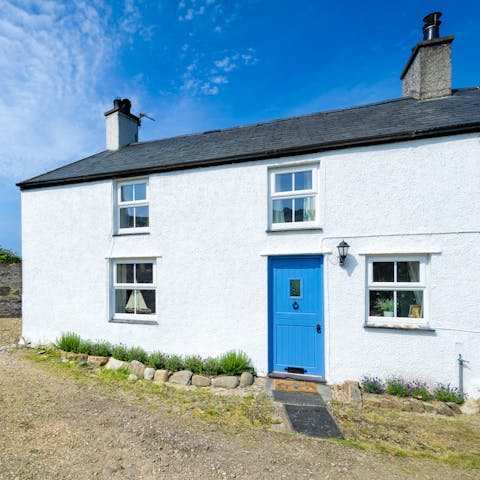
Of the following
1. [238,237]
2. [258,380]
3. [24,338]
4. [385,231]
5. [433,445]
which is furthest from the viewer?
[24,338]

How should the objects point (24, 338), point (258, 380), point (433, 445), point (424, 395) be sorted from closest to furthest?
point (433, 445) → point (424, 395) → point (258, 380) → point (24, 338)

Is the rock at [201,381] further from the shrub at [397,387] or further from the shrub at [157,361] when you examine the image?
the shrub at [397,387]

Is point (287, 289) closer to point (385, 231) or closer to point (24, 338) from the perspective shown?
point (385, 231)

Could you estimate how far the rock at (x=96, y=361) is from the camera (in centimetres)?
715

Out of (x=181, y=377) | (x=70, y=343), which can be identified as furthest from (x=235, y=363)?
(x=70, y=343)

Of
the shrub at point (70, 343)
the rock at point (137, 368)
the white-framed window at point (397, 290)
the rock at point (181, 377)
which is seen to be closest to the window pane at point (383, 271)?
the white-framed window at point (397, 290)

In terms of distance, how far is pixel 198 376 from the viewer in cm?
622

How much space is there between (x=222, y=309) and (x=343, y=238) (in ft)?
10.5

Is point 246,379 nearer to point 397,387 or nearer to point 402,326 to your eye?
point 397,387

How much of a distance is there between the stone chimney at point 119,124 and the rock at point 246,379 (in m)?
8.78

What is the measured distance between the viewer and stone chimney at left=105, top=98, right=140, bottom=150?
10.2 meters

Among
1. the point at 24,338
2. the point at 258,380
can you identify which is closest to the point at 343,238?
the point at 258,380

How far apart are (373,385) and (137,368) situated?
5.17 meters

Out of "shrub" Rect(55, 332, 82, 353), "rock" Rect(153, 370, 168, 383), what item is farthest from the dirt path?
"shrub" Rect(55, 332, 82, 353)
